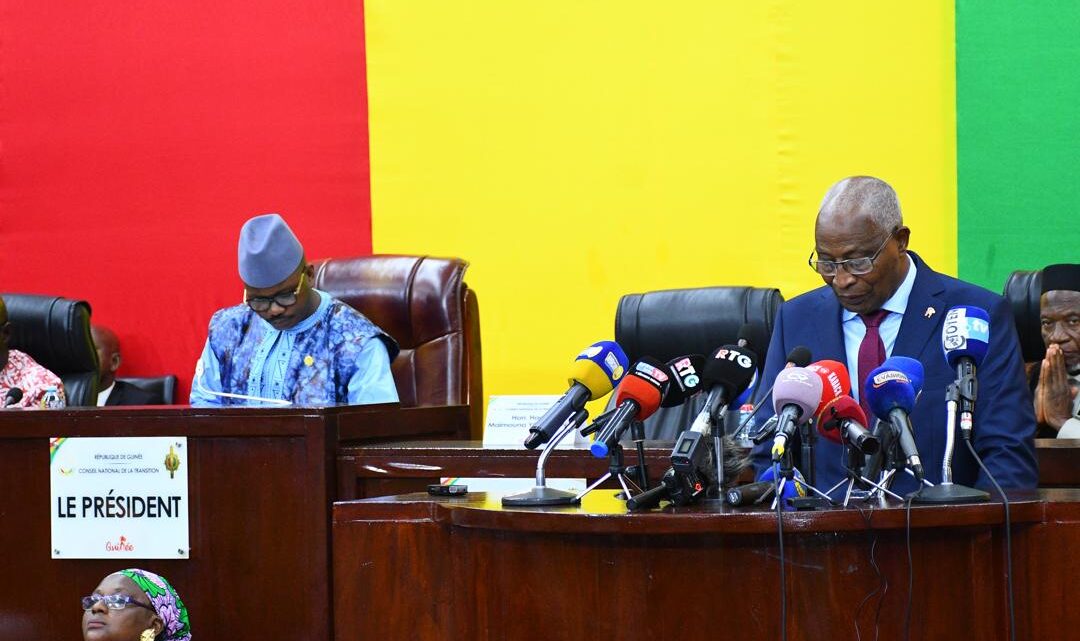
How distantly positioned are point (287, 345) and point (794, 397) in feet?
8.02

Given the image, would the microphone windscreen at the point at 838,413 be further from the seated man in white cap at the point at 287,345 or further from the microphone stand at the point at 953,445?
the seated man in white cap at the point at 287,345

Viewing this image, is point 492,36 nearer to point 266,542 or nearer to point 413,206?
point 413,206

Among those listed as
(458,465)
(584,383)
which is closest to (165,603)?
(458,465)

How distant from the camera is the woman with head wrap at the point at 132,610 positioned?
122 inches

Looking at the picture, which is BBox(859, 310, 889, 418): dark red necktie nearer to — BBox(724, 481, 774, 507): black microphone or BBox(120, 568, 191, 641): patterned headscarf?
BBox(724, 481, 774, 507): black microphone

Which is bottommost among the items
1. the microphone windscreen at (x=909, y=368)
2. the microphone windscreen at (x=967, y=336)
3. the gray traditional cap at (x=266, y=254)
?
the microphone windscreen at (x=909, y=368)

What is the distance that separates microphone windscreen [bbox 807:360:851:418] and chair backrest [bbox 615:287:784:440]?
1.92 m

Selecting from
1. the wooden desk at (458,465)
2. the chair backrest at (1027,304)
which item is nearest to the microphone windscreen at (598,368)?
the wooden desk at (458,465)

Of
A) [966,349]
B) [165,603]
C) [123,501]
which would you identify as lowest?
[165,603]

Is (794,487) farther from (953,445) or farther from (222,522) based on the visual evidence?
(222,522)

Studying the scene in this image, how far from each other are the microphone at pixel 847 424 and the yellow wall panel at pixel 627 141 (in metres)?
2.91

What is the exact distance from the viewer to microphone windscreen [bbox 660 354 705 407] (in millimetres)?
2088

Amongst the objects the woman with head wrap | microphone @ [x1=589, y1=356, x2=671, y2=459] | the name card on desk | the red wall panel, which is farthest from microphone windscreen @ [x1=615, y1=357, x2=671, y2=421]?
the red wall panel

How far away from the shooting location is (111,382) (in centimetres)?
550
